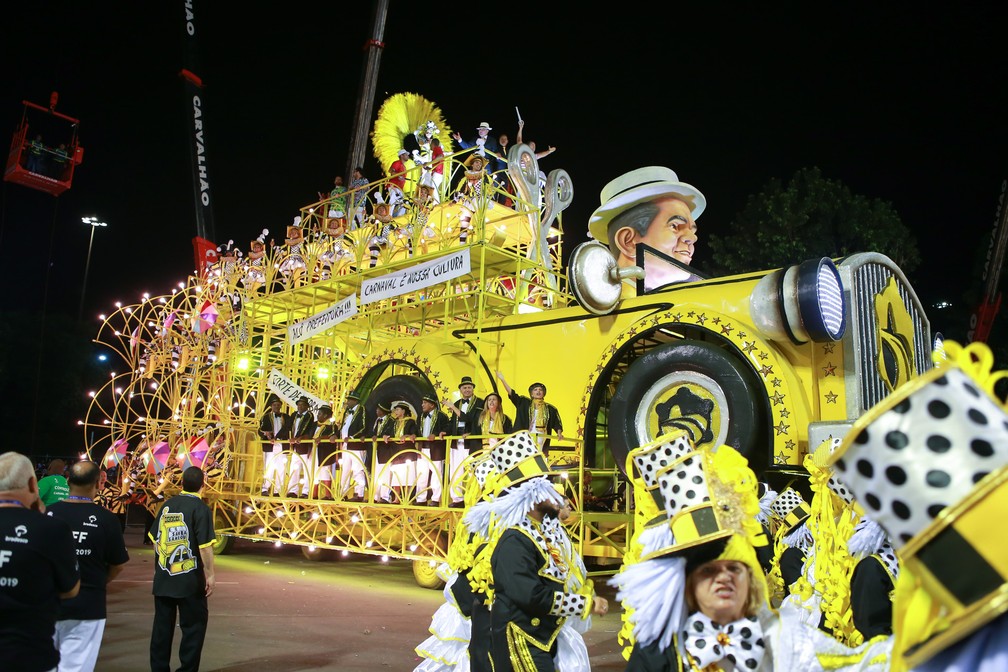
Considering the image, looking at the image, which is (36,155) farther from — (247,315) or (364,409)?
(364,409)

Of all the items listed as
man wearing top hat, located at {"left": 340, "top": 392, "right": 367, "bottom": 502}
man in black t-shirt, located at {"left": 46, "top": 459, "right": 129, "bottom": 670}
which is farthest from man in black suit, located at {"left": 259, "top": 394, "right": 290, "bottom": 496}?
man in black t-shirt, located at {"left": 46, "top": 459, "right": 129, "bottom": 670}

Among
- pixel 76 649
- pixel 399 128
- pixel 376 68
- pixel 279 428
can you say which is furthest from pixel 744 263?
pixel 76 649

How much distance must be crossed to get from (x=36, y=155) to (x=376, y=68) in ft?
38.1

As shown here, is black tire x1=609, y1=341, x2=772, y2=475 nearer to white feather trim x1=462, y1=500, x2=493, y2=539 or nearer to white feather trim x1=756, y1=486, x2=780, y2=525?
white feather trim x1=756, y1=486, x2=780, y2=525

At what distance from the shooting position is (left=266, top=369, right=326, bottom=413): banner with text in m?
13.1

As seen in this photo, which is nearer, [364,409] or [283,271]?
[364,409]

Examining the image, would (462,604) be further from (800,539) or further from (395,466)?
(395,466)

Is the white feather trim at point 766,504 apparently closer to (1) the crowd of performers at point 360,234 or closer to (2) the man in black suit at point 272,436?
(1) the crowd of performers at point 360,234

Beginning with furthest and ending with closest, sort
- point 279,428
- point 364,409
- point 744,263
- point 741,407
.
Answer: point 744,263 → point 279,428 → point 364,409 → point 741,407

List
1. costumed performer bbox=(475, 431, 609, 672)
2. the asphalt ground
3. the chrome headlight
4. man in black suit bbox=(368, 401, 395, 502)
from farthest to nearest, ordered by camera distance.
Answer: man in black suit bbox=(368, 401, 395, 502) → the chrome headlight → the asphalt ground → costumed performer bbox=(475, 431, 609, 672)

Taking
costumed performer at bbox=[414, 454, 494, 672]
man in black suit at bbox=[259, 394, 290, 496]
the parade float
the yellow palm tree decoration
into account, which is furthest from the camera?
the yellow palm tree decoration

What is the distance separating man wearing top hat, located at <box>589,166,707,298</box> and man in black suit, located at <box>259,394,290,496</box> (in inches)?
244

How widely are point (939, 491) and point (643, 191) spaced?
10.9 meters

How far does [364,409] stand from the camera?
12062mm
